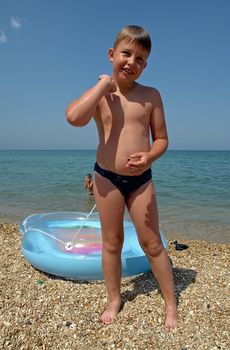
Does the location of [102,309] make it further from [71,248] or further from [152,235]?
[71,248]

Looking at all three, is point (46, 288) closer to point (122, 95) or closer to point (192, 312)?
point (192, 312)

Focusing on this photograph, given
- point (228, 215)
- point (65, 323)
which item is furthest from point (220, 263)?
point (228, 215)

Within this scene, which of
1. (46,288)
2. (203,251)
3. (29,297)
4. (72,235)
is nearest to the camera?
(29,297)

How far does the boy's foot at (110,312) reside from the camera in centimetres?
265

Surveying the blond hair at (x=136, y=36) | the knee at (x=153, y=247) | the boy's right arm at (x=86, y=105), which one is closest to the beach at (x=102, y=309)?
the knee at (x=153, y=247)

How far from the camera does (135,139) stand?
2502 mm

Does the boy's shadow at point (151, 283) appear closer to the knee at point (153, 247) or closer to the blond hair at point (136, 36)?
the knee at point (153, 247)

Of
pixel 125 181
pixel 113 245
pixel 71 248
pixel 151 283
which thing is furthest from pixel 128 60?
pixel 71 248

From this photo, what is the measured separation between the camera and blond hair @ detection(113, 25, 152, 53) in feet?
7.69

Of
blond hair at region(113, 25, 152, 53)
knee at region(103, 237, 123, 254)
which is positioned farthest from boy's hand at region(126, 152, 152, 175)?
blond hair at region(113, 25, 152, 53)

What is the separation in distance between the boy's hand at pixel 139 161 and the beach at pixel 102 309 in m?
1.18

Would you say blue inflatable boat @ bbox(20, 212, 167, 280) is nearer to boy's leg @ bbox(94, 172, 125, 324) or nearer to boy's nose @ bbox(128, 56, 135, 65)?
boy's leg @ bbox(94, 172, 125, 324)

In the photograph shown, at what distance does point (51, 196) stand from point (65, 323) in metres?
8.79

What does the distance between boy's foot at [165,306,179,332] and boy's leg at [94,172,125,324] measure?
15.8 inches
